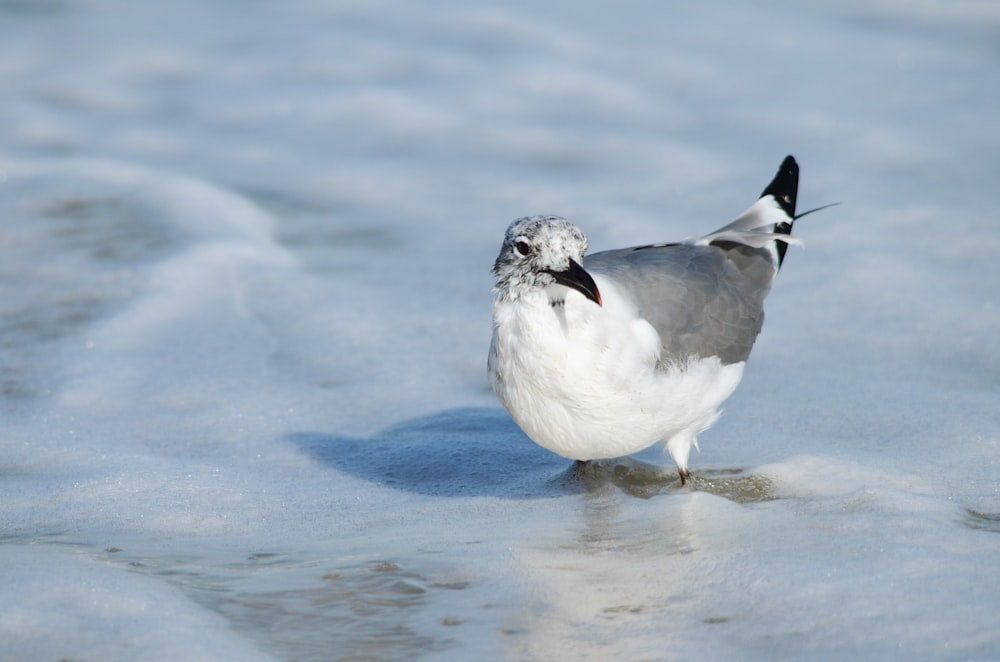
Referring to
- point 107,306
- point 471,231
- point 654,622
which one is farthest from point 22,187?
point 654,622

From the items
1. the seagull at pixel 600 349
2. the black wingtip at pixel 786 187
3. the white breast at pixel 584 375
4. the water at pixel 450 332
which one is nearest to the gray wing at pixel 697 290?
the seagull at pixel 600 349

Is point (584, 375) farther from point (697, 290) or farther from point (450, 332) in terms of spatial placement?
point (450, 332)

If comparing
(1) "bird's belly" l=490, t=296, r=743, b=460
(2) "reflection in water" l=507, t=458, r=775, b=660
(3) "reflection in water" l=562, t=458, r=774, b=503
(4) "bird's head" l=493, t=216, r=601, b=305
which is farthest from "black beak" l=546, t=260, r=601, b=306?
(3) "reflection in water" l=562, t=458, r=774, b=503

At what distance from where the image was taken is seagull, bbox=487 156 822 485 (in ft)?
13.7

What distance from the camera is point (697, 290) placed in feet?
15.8

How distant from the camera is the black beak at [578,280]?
4.00 metres

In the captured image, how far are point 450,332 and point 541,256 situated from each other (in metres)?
2.11

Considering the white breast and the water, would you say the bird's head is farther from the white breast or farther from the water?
the water

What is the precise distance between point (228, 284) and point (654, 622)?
162 inches

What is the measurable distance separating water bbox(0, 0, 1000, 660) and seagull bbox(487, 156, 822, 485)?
280 millimetres

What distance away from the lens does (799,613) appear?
326cm

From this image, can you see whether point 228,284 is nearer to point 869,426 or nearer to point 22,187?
point 22,187

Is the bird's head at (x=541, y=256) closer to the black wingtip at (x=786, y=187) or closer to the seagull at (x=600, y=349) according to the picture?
the seagull at (x=600, y=349)

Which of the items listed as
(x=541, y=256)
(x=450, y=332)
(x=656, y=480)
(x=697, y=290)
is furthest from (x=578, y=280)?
(x=450, y=332)
